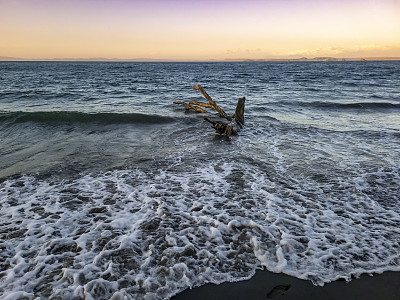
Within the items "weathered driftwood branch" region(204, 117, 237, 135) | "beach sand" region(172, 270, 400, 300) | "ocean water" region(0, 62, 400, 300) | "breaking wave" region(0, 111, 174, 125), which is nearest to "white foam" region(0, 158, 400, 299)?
"ocean water" region(0, 62, 400, 300)

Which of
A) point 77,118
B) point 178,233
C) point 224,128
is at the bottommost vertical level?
point 77,118

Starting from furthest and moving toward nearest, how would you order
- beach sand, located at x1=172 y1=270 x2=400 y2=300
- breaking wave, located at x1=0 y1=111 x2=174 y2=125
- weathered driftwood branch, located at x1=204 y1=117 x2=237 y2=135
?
breaking wave, located at x1=0 y1=111 x2=174 y2=125, weathered driftwood branch, located at x1=204 y1=117 x2=237 y2=135, beach sand, located at x1=172 y1=270 x2=400 y2=300

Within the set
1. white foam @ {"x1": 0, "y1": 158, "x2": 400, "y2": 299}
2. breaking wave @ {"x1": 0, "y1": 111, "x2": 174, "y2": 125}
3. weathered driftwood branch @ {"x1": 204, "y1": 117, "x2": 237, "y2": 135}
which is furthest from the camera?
breaking wave @ {"x1": 0, "y1": 111, "x2": 174, "y2": 125}

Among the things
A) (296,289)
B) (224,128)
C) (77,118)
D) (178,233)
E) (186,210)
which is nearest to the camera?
(296,289)

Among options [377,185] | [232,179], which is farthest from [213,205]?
[377,185]

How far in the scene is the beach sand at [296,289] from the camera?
132 inches

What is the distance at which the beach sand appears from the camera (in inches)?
132

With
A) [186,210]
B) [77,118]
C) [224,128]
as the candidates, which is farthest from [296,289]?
[77,118]

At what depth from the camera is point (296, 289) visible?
346 cm

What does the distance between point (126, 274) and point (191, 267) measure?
0.89 m

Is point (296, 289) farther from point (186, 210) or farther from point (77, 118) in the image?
point (77, 118)

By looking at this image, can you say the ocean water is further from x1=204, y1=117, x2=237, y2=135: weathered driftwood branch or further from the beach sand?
x1=204, y1=117, x2=237, y2=135: weathered driftwood branch

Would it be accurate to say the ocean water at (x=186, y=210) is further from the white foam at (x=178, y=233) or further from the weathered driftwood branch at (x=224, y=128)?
the weathered driftwood branch at (x=224, y=128)

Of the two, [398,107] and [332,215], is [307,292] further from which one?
[398,107]
